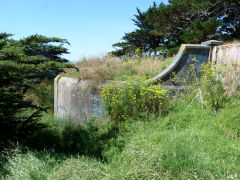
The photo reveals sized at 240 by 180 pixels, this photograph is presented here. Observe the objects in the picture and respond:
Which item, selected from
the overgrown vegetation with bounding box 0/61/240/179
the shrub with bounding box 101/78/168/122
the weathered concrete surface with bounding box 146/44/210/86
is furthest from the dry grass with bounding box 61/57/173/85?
the overgrown vegetation with bounding box 0/61/240/179

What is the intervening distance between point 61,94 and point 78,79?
1441mm

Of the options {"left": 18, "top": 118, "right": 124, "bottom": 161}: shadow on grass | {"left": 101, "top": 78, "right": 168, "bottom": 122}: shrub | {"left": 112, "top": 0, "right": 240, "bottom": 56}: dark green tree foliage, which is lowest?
{"left": 18, "top": 118, "right": 124, "bottom": 161}: shadow on grass

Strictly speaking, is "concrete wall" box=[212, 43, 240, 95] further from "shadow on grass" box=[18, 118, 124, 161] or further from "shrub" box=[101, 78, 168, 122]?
"shadow on grass" box=[18, 118, 124, 161]

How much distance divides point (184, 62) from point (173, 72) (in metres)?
0.56

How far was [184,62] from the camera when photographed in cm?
655

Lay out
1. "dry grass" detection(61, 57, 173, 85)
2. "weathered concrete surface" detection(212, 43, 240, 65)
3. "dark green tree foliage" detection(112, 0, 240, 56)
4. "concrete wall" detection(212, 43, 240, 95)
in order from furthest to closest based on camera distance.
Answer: "dark green tree foliage" detection(112, 0, 240, 56) → "dry grass" detection(61, 57, 173, 85) → "weathered concrete surface" detection(212, 43, 240, 65) → "concrete wall" detection(212, 43, 240, 95)

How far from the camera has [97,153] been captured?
4.71 metres

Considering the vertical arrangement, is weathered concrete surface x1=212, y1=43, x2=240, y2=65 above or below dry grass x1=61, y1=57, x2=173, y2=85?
above

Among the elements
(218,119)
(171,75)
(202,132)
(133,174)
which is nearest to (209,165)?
(133,174)

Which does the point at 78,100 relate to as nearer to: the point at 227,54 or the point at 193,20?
the point at 227,54

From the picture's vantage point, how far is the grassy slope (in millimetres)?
2662

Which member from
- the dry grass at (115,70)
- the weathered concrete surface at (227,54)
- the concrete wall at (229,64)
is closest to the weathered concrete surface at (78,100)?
the dry grass at (115,70)

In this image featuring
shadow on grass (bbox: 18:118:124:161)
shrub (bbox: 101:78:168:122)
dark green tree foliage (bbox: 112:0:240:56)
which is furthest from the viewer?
dark green tree foliage (bbox: 112:0:240:56)

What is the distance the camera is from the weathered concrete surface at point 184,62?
6273mm
